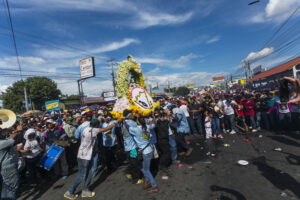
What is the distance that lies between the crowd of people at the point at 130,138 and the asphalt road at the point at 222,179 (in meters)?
0.34

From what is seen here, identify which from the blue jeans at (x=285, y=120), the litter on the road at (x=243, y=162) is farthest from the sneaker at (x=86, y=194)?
A: the blue jeans at (x=285, y=120)

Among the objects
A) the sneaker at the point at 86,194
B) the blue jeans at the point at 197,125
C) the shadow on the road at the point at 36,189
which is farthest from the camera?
the blue jeans at the point at 197,125

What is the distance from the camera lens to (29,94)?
1534 inches

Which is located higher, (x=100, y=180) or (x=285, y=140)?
(x=285, y=140)

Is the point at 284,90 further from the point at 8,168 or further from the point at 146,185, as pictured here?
the point at 8,168

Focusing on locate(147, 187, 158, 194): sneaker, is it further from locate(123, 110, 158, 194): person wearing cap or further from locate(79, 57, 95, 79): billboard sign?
locate(79, 57, 95, 79): billboard sign

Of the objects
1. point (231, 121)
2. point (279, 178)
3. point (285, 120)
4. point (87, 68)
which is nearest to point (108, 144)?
point (279, 178)

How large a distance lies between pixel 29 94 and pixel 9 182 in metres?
44.6

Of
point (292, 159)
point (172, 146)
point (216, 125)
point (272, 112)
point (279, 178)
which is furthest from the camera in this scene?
point (272, 112)

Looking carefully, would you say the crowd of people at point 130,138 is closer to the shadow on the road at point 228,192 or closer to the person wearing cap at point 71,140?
the person wearing cap at point 71,140

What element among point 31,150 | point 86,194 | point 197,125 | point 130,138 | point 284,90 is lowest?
point 86,194

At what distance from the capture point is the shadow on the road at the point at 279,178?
316 centimetres

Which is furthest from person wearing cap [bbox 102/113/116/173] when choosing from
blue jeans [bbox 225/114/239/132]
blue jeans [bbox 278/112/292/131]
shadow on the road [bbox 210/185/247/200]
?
blue jeans [bbox 278/112/292/131]

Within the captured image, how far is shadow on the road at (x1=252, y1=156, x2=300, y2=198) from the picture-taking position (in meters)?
3.16
